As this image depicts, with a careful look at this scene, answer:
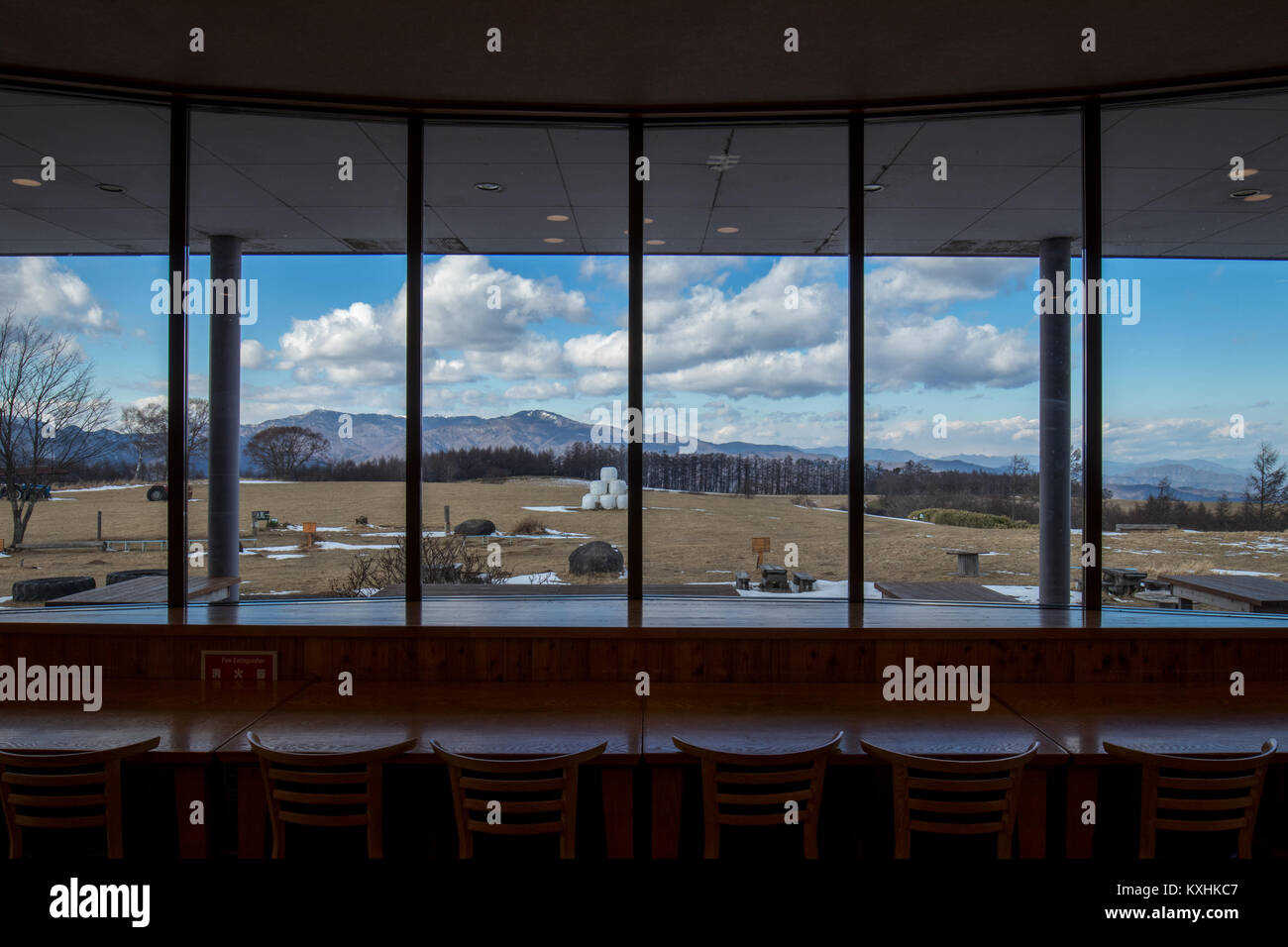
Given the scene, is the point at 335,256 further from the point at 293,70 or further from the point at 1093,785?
the point at 1093,785

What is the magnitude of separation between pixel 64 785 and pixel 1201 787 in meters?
3.48

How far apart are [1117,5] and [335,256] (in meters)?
3.83

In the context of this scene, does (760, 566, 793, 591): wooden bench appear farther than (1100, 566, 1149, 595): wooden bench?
Yes

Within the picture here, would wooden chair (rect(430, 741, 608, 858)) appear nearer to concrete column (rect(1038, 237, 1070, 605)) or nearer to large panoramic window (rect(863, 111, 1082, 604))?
large panoramic window (rect(863, 111, 1082, 604))

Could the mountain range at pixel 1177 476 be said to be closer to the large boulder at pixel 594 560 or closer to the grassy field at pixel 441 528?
the grassy field at pixel 441 528

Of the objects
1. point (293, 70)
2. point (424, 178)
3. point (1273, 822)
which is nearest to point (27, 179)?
point (293, 70)

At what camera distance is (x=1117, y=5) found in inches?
114

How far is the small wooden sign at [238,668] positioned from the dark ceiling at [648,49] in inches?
103

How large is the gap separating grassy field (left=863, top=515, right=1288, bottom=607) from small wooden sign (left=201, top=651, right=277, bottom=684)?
288cm

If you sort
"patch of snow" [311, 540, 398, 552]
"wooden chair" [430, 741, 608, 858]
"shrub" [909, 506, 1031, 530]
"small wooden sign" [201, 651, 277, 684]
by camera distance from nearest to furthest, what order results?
"wooden chair" [430, 741, 608, 858]
"small wooden sign" [201, 651, 277, 684]
"patch of snow" [311, 540, 398, 552]
"shrub" [909, 506, 1031, 530]

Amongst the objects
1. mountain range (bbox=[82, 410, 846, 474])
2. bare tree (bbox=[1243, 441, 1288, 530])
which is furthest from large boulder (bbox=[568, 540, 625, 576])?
bare tree (bbox=[1243, 441, 1288, 530])

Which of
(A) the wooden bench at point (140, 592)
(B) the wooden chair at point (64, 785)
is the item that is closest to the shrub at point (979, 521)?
(B) the wooden chair at point (64, 785)

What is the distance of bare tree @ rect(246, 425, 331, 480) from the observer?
412 cm

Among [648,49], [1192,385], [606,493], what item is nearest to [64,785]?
[606,493]
